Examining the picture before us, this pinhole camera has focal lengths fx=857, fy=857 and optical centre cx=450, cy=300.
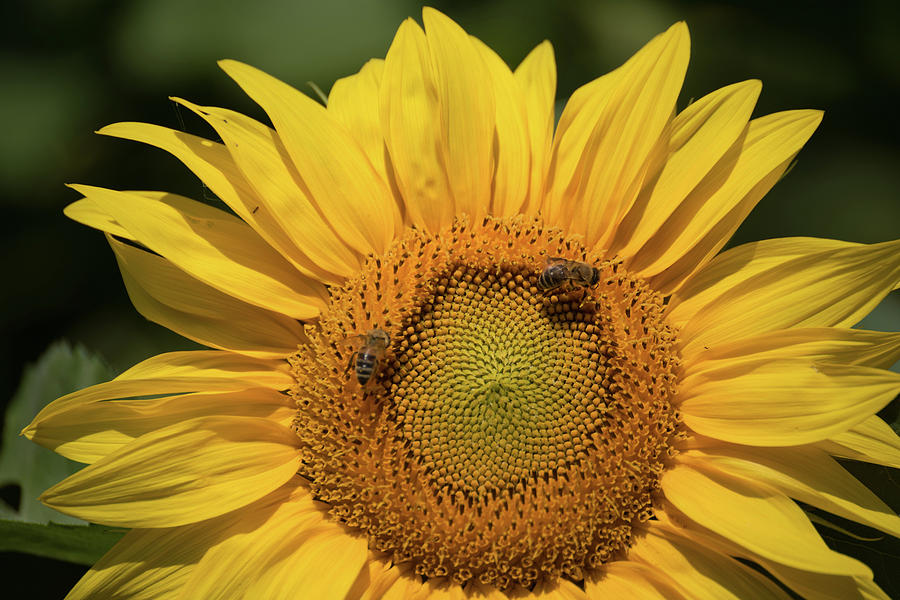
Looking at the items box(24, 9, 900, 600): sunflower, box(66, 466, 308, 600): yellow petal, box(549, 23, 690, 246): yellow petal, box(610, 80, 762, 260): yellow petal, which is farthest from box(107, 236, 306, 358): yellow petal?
box(610, 80, 762, 260): yellow petal

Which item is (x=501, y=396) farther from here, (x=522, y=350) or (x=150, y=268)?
(x=150, y=268)

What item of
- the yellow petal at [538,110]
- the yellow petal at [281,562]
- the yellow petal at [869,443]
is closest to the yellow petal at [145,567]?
the yellow petal at [281,562]

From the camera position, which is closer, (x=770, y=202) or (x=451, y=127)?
(x=451, y=127)

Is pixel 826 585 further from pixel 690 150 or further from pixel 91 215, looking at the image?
pixel 91 215

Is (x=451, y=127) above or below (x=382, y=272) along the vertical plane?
above

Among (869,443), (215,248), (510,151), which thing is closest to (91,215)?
(215,248)

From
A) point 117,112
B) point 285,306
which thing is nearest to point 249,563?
point 285,306
